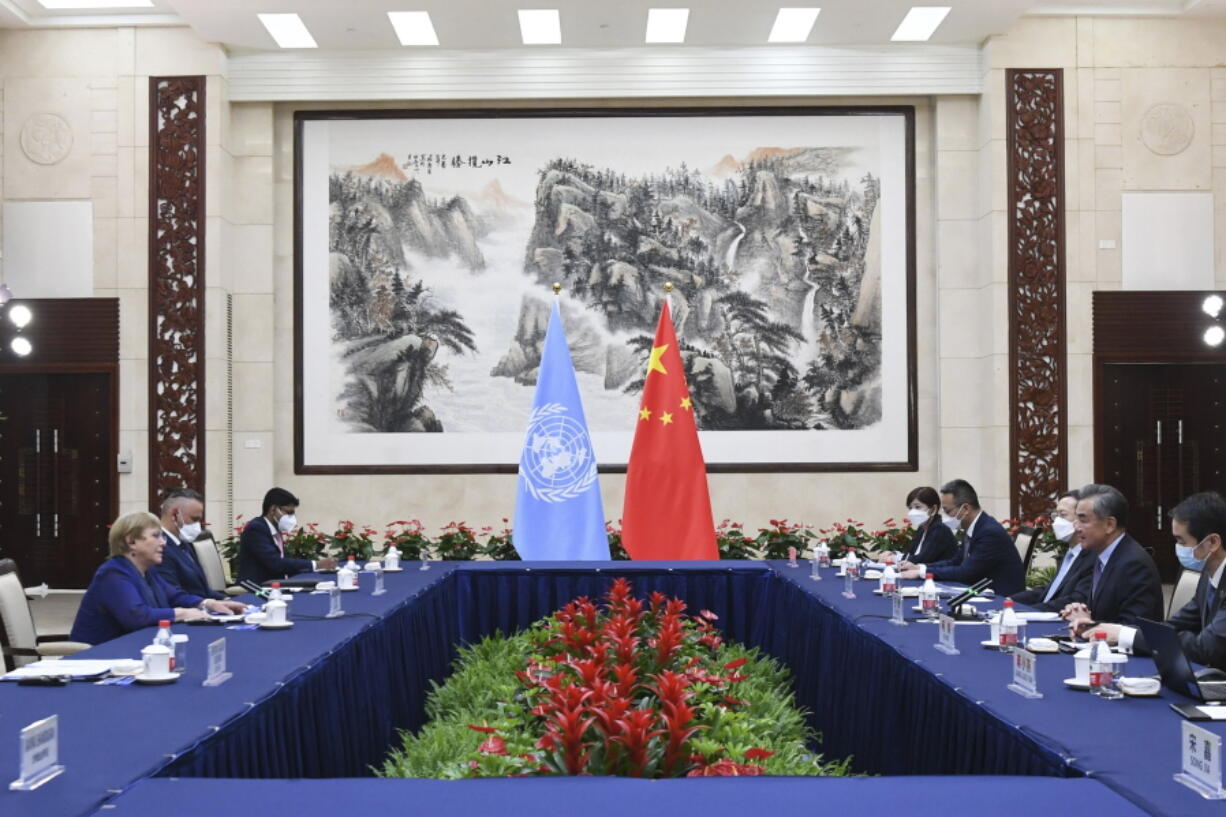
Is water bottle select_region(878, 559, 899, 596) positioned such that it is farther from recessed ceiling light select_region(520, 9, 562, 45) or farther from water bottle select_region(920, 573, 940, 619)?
recessed ceiling light select_region(520, 9, 562, 45)

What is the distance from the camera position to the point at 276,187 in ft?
35.4

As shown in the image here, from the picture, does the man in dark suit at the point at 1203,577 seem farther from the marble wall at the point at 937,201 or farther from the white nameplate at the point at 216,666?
the marble wall at the point at 937,201

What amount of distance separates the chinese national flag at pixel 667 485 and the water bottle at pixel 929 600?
3.22m

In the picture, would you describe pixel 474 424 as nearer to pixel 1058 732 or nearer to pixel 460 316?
pixel 460 316

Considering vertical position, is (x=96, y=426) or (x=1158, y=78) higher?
(x=1158, y=78)

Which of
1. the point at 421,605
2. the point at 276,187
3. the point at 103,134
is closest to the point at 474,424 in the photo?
the point at 276,187

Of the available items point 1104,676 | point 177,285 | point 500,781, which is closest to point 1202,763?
point 1104,676

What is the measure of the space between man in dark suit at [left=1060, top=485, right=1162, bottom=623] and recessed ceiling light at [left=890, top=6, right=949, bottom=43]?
233 inches

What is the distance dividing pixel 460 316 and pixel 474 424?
962 mm

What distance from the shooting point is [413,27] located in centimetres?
1017

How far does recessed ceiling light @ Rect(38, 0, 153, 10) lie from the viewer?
10.0 metres

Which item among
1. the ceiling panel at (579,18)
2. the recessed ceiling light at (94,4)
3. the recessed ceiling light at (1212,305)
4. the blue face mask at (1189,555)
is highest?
the recessed ceiling light at (94,4)

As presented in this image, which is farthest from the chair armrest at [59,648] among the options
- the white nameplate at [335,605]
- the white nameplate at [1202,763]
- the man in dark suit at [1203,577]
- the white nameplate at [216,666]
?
the white nameplate at [1202,763]

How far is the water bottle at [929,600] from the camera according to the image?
488 centimetres
